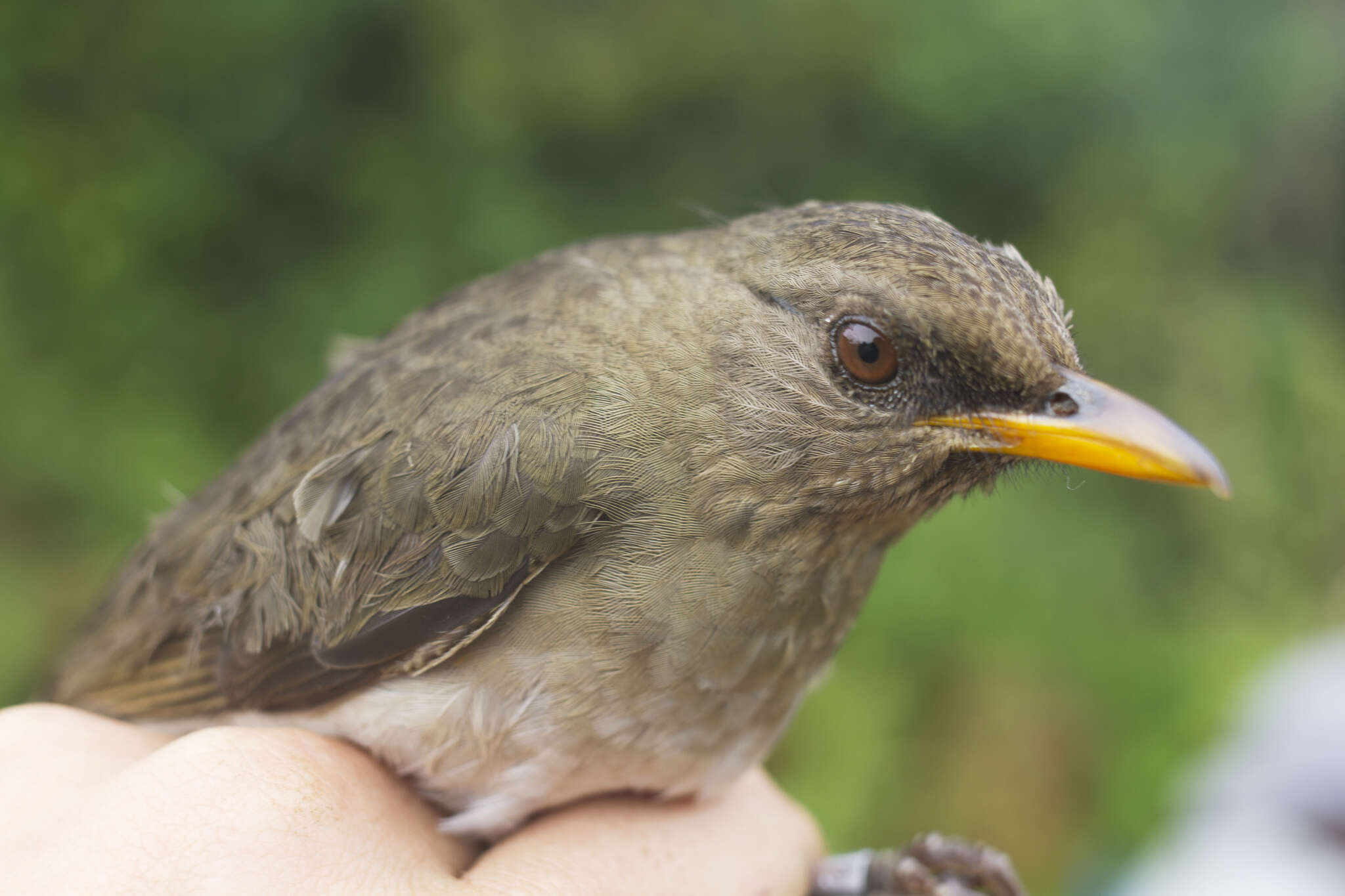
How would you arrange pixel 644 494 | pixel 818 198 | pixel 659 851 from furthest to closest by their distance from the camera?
1. pixel 818 198
2. pixel 659 851
3. pixel 644 494

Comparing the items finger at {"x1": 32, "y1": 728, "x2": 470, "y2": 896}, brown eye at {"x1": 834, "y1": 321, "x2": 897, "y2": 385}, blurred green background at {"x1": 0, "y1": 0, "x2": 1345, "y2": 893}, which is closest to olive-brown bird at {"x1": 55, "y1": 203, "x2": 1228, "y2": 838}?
brown eye at {"x1": 834, "y1": 321, "x2": 897, "y2": 385}

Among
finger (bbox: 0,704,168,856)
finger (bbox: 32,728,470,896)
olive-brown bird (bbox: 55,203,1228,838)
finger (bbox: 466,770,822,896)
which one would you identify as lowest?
finger (bbox: 0,704,168,856)

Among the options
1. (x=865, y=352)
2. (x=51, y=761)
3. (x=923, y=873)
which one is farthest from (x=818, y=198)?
(x=51, y=761)

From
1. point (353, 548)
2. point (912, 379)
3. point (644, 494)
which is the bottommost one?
point (353, 548)

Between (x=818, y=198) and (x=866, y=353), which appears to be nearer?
(x=866, y=353)

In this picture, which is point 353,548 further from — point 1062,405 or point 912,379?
point 1062,405

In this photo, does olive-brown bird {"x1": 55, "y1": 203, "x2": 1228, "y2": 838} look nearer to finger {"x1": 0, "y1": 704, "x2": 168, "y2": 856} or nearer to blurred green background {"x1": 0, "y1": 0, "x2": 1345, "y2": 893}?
finger {"x1": 0, "y1": 704, "x2": 168, "y2": 856}

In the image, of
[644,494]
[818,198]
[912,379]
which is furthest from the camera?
[818,198]
